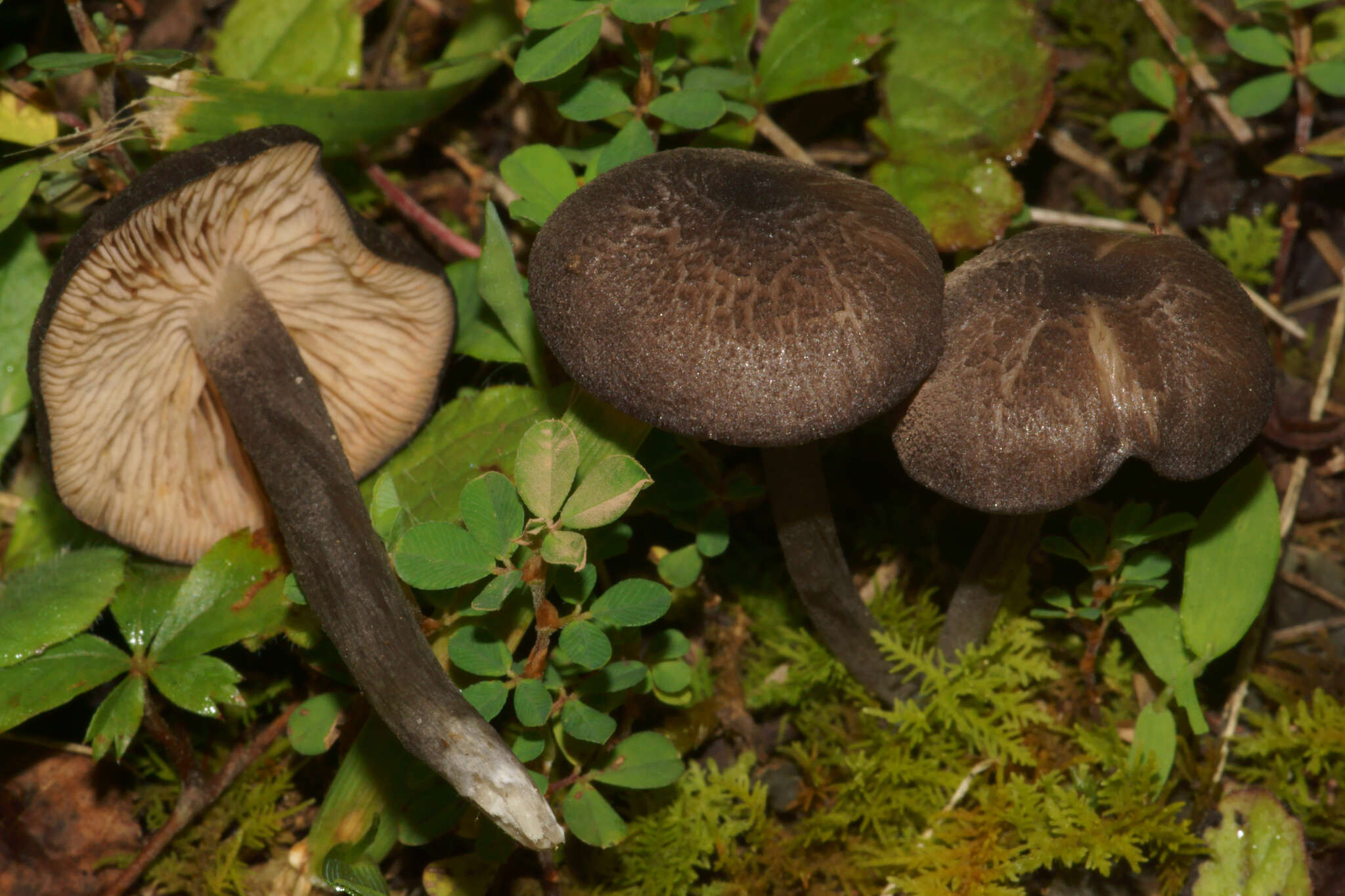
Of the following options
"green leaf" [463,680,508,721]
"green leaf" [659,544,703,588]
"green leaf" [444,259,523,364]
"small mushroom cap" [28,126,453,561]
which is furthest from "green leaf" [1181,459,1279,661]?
"small mushroom cap" [28,126,453,561]

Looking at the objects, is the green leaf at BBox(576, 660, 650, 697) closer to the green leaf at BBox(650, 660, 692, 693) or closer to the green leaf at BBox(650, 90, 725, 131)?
the green leaf at BBox(650, 660, 692, 693)

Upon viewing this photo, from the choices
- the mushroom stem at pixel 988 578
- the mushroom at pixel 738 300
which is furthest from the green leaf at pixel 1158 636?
the mushroom at pixel 738 300

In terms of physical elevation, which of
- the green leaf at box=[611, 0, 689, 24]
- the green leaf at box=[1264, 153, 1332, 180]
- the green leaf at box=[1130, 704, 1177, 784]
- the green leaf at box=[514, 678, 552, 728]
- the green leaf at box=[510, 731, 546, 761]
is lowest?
the green leaf at box=[1130, 704, 1177, 784]

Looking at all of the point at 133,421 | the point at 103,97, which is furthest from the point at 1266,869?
the point at 103,97

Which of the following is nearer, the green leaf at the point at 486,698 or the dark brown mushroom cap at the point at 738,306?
the dark brown mushroom cap at the point at 738,306

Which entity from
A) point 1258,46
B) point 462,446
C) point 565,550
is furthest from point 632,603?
point 1258,46

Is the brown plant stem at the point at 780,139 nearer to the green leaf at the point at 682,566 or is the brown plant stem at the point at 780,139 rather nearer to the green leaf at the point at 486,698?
the green leaf at the point at 682,566

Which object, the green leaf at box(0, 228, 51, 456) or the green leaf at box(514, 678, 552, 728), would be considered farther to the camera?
the green leaf at box(0, 228, 51, 456)
